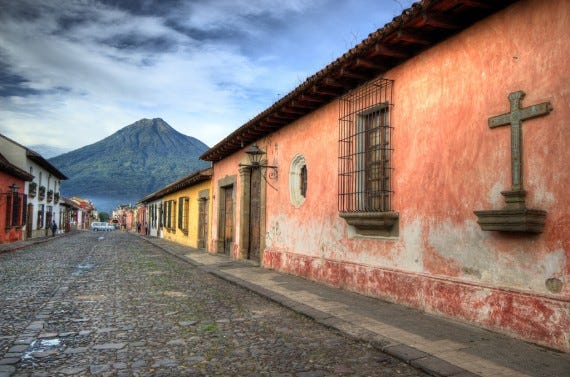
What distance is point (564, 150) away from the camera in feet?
12.8

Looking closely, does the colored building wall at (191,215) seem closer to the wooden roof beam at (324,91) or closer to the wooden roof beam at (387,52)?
the wooden roof beam at (324,91)

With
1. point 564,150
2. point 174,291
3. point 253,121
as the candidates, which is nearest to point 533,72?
point 564,150

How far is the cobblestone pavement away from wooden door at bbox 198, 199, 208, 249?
33.0ft

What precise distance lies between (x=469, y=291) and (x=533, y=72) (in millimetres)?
2355

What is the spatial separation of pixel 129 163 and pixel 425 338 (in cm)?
18517

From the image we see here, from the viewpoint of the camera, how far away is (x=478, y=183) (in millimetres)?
4758

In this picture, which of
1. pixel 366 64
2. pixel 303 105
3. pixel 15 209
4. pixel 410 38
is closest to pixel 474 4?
pixel 410 38

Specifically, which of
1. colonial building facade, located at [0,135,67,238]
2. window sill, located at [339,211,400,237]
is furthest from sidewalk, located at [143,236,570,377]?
colonial building facade, located at [0,135,67,238]

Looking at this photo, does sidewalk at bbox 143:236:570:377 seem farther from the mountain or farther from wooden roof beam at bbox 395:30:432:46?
the mountain

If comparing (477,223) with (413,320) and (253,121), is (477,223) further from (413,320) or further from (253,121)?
(253,121)

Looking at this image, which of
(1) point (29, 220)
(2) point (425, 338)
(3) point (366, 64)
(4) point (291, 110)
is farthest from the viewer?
(1) point (29, 220)

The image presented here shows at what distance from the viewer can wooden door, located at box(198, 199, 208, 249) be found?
17797 millimetres

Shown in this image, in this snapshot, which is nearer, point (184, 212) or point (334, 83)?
point (334, 83)

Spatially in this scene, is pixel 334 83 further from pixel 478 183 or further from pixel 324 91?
pixel 478 183
